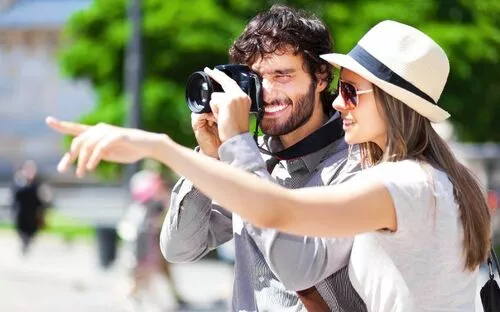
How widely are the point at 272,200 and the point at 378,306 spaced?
1.44ft

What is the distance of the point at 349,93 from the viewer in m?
2.72

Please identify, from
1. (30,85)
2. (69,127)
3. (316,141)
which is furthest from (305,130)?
(30,85)

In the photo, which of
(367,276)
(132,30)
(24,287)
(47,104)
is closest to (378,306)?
(367,276)

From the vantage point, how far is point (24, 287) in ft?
50.4

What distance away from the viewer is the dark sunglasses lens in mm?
2709

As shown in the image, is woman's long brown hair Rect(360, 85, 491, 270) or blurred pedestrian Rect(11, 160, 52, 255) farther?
blurred pedestrian Rect(11, 160, 52, 255)

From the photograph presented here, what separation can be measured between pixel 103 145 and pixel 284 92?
857mm

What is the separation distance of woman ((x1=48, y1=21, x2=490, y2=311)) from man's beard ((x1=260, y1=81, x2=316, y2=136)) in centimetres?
25

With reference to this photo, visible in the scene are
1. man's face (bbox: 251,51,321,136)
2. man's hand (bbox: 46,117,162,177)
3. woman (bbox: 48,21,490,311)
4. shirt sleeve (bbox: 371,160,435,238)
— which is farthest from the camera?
man's face (bbox: 251,51,321,136)

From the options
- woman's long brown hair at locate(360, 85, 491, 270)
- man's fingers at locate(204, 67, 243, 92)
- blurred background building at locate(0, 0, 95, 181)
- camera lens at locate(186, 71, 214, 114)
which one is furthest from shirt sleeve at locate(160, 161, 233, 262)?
blurred background building at locate(0, 0, 95, 181)

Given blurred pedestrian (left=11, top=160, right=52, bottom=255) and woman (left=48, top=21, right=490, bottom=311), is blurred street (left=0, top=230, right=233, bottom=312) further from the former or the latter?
woman (left=48, top=21, right=490, bottom=311)

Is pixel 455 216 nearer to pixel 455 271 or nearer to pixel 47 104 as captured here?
pixel 455 271

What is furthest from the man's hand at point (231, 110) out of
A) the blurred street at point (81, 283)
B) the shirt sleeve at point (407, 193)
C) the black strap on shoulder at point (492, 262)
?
the blurred street at point (81, 283)

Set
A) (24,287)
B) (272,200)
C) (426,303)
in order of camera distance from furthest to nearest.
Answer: (24,287), (426,303), (272,200)
